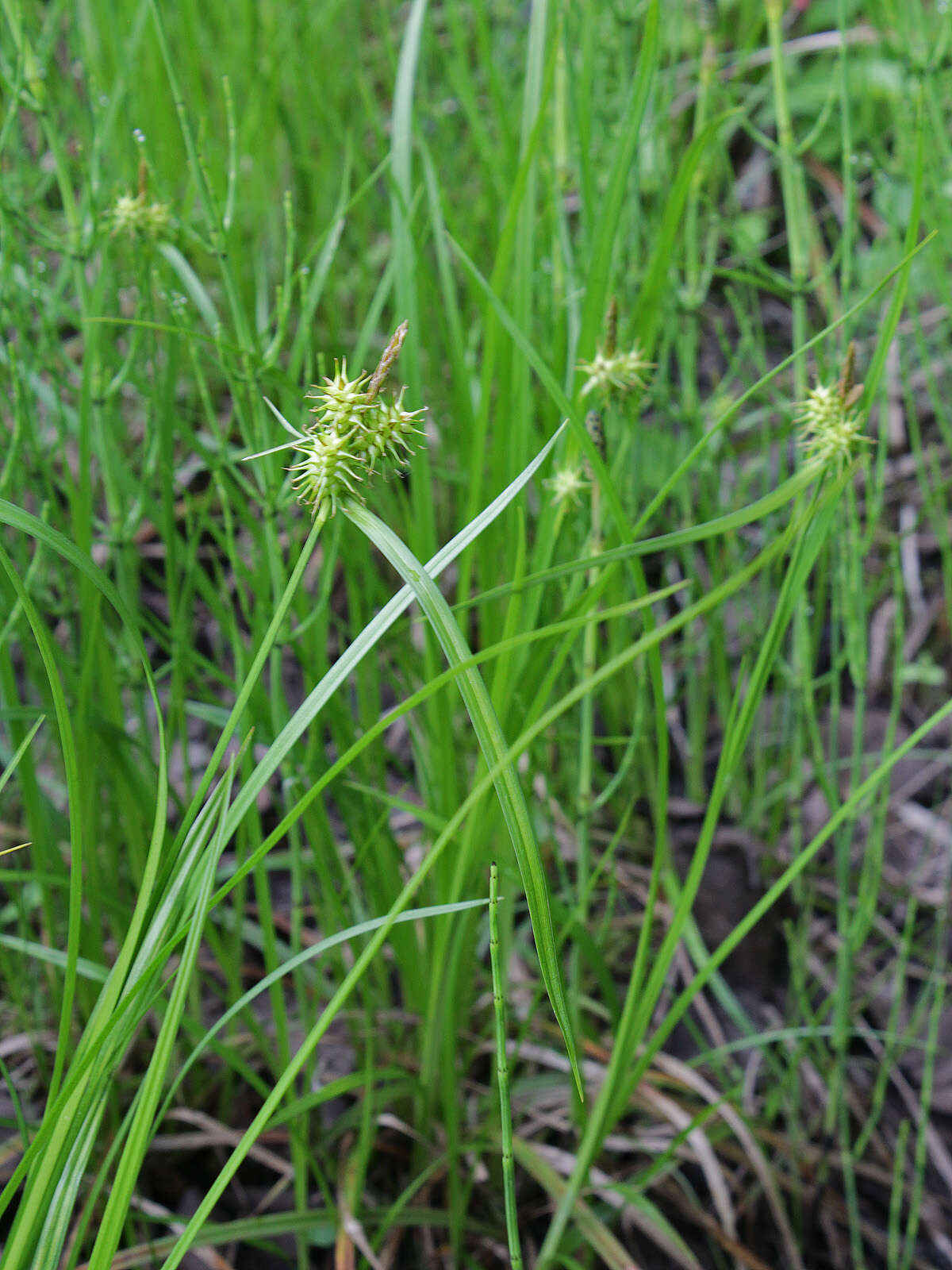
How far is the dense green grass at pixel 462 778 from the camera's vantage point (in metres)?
0.53

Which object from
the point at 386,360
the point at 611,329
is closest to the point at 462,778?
the point at 611,329

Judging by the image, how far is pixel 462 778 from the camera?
838 mm

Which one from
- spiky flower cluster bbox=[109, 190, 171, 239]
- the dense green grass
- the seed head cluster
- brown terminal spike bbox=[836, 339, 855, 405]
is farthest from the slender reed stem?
spiky flower cluster bbox=[109, 190, 171, 239]

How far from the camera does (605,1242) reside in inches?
29.4

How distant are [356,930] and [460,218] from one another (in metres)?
0.86

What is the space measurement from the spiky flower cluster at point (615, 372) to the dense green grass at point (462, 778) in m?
0.01

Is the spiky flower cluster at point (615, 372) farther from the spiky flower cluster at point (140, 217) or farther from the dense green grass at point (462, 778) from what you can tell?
the spiky flower cluster at point (140, 217)

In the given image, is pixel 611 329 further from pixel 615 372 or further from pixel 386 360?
pixel 386 360

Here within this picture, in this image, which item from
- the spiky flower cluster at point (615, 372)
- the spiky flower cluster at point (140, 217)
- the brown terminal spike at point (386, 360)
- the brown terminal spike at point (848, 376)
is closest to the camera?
the brown terminal spike at point (386, 360)

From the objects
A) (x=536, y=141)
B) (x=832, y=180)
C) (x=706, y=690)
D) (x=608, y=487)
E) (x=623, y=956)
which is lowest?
(x=623, y=956)

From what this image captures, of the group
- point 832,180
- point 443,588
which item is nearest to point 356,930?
point 443,588

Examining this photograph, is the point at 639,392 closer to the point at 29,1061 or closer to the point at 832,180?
the point at 29,1061

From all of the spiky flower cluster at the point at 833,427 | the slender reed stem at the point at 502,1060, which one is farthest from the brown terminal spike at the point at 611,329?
the slender reed stem at the point at 502,1060

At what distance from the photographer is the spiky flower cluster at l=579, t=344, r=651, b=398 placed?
0.63 metres
